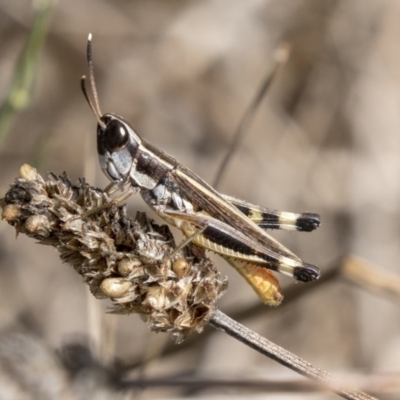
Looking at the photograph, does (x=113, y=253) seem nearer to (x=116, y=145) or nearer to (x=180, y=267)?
(x=180, y=267)

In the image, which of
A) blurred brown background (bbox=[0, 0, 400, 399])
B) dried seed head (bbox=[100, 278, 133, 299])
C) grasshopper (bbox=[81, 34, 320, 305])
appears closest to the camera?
dried seed head (bbox=[100, 278, 133, 299])

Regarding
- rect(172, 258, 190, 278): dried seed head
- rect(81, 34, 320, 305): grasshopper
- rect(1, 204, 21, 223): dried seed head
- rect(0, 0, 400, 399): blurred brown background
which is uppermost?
rect(0, 0, 400, 399): blurred brown background

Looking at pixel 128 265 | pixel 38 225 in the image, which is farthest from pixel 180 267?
pixel 38 225

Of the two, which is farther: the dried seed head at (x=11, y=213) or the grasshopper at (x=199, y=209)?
the grasshopper at (x=199, y=209)

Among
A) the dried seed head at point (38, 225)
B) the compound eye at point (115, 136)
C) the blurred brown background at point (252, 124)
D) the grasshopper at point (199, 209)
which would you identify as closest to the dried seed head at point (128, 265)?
the dried seed head at point (38, 225)

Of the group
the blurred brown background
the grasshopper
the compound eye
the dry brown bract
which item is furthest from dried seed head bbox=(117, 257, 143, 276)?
the blurred brown background

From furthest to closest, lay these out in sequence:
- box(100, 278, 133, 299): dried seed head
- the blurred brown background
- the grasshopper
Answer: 1. the blurred brown background
2. the grasshopper
3. box(100, 278, 133, 299): dried seed head

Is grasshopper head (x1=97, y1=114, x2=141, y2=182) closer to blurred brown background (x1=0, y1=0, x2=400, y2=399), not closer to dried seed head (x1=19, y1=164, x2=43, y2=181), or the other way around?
dried seed head (x1=19, y1=164, x2=43, y2=181)

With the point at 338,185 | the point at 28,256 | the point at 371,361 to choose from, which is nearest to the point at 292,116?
the point at 338,185

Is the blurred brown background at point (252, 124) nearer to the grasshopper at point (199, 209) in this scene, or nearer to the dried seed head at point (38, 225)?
the grasshopper at point (199, 209)
